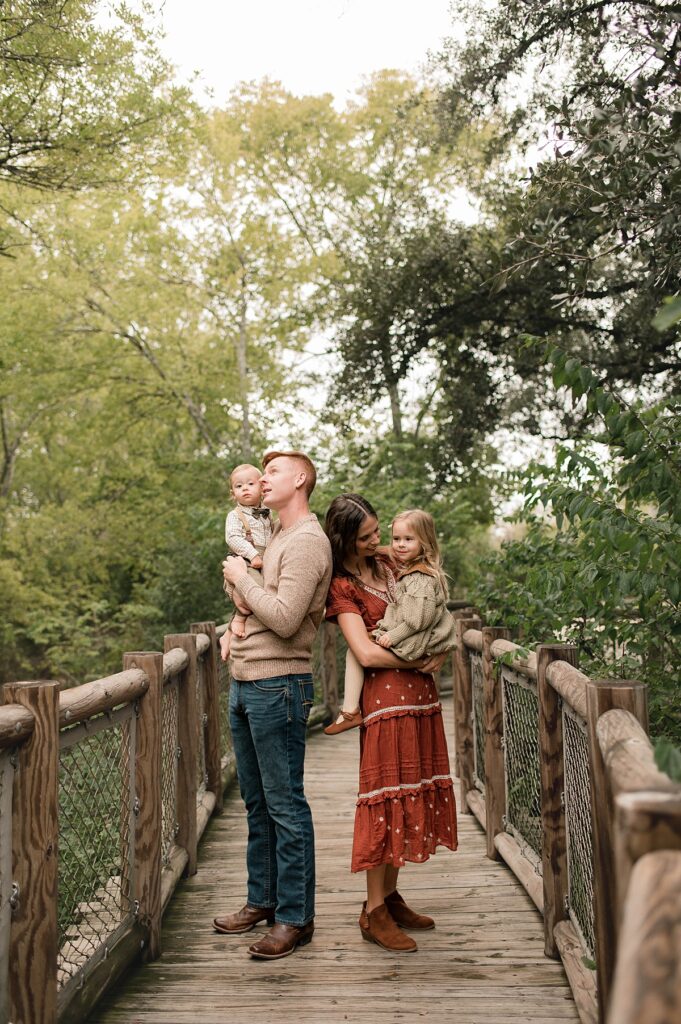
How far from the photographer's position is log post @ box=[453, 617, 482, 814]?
6.09 meters

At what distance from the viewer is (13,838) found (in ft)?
7.83

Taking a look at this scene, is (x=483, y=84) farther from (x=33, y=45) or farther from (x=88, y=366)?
(x=88, y=366)

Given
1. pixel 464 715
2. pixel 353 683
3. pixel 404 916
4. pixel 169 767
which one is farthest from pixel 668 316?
pixel 464 715

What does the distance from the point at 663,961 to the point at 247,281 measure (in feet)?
52.0

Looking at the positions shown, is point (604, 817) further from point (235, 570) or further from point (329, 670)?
Result: point (329, 670)

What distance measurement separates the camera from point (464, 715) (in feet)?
20.4

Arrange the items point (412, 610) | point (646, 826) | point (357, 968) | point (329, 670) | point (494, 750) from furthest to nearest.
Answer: point (329, 670) → point (494, 750) → point (412, 610) → point (357, 968) → point (646, 826)

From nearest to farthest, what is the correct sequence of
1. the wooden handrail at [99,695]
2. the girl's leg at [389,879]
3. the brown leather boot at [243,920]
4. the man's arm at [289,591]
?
the wooden handrail at [99,695] → the man's arm at [289,591] → the girl's leg at [389,879] → the brown leather boot at [243,920]

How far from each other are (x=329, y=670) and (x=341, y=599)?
6458mm

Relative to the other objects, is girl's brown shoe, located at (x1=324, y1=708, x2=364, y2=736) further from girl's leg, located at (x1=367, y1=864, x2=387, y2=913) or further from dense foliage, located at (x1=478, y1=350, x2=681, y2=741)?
dense foliage, located at (x1=478, y1=350, x2=681, y2=741)

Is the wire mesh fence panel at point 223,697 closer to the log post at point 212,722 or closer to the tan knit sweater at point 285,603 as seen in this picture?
the log post at point 212,722

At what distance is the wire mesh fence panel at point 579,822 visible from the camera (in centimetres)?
305

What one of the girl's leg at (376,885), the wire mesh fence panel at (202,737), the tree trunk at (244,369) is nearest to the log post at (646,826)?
the girl's leg at (376,885)

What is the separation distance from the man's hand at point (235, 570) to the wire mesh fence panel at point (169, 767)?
1179mm
